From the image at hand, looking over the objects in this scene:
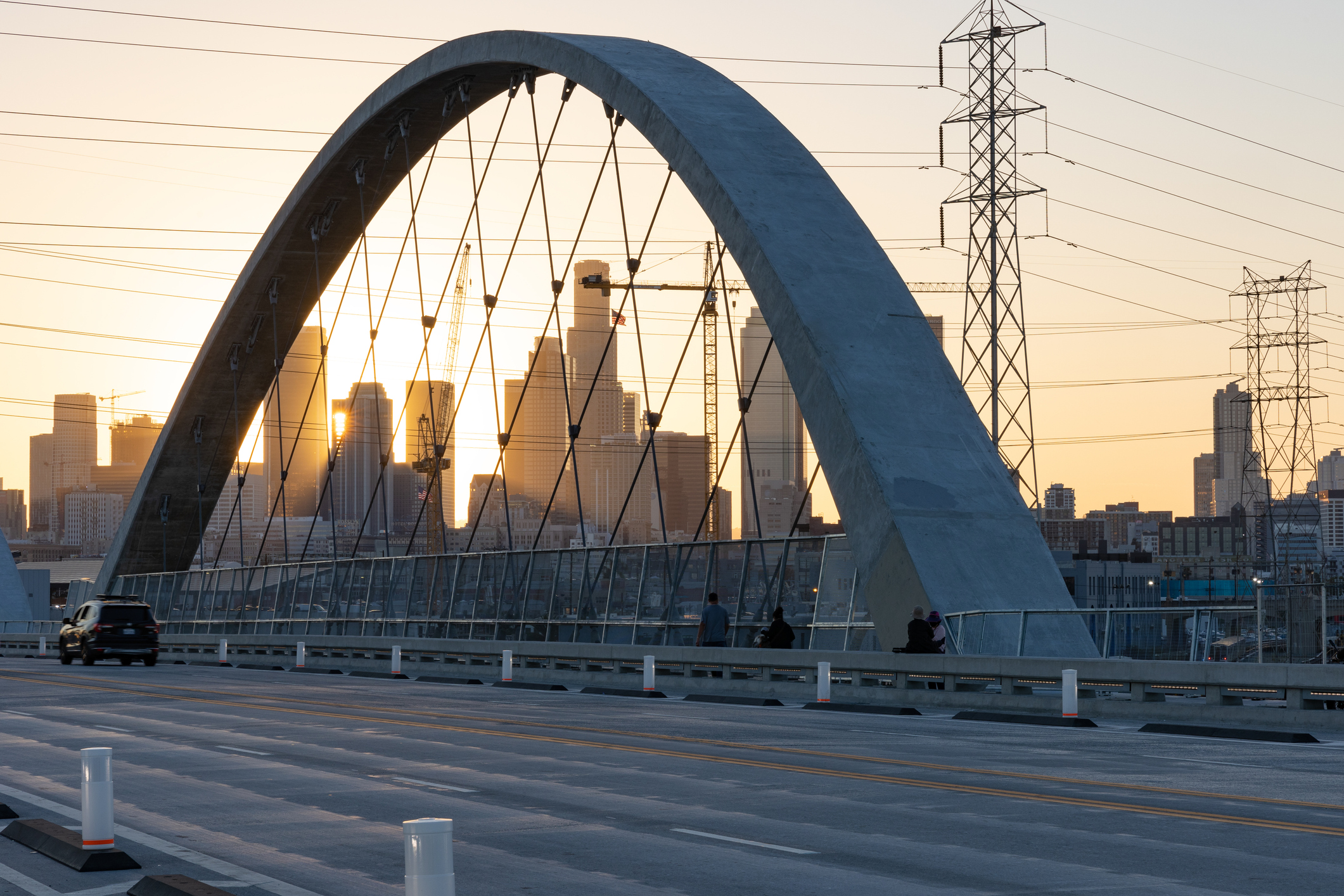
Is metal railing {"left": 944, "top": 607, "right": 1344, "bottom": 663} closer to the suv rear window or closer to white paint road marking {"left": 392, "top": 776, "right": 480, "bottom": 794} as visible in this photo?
white paint road marking {"left": 392, "top": 776, "right": 480, "bottom": 794}

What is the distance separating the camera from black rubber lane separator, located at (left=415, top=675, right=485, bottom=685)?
1299 inches

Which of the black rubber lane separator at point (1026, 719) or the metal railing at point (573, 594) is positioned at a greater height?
the metal railing at point (573, 594)

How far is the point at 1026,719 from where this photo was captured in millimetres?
21078

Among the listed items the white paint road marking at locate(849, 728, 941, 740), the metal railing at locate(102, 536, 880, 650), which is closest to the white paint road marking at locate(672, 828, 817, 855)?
the white paint road marking at locate(849, 728, 941, 740)

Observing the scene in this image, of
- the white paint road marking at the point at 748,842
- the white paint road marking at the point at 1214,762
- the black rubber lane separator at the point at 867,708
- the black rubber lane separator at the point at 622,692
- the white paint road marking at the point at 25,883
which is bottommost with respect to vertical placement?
the black rubber lane separator at the point at 622,692

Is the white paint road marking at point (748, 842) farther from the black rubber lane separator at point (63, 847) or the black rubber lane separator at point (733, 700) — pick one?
the black rubber lane separator at point (733, 700)

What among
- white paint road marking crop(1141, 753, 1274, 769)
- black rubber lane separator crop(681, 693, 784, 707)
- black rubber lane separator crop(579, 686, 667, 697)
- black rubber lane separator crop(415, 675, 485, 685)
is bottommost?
black rubber lane separator crop(415, 675, 485, 685)

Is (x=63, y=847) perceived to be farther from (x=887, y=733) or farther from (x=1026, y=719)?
(x=1026, y=719)

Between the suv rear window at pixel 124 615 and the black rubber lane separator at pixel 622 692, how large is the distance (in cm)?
1826

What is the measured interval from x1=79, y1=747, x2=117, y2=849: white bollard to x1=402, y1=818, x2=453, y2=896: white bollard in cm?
432

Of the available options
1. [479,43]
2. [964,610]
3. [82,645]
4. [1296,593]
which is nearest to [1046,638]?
[964,610]

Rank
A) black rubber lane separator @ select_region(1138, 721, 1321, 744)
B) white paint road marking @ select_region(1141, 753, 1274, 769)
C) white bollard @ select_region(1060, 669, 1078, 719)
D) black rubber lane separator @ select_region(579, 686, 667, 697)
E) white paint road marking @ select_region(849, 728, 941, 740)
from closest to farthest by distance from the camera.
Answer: white paint road marking @ select_region(1141, 753, 1274, 769) → black rubber lane separator @ select_region(1138, 721, 1321, 744) → white paint road marking @ select_region(849, 728, 941, 740) → white bollard @ select_region(1060, 669, 1078, 719) → black rubber lane separator @ select_region(579, 686, 667, 697)

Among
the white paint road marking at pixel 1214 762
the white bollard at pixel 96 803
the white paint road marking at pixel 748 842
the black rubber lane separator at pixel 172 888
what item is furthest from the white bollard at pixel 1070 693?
the black rubber lane separator at pixel 172 888

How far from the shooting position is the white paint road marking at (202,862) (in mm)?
8688
